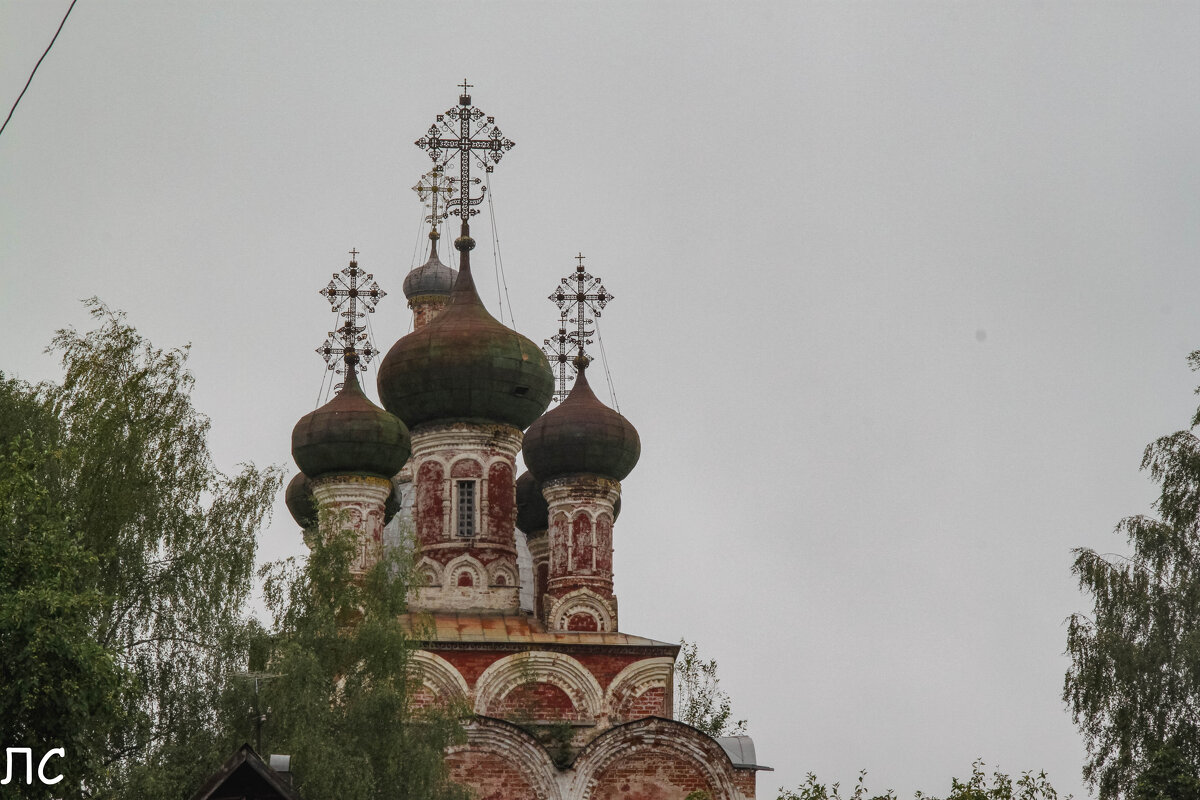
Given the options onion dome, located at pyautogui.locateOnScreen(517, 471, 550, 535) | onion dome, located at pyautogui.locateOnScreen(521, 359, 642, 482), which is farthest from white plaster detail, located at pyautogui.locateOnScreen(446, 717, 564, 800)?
onion dome, located at pyautogui.locateOnScreen(517, 471, 550, 535)

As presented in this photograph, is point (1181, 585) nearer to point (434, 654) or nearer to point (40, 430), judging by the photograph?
point (434, 654)

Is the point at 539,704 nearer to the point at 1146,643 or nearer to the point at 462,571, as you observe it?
the point at 462,571

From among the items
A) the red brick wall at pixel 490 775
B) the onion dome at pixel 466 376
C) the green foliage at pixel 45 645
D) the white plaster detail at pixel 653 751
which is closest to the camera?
the green foliage at pixel 45 645

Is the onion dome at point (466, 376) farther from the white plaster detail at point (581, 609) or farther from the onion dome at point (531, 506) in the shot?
the white plaster detail at point (581, 609)

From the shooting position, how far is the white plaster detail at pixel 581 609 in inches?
979

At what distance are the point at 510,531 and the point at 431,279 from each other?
1124 centimetres

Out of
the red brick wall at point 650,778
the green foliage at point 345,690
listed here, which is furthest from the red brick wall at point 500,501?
the green foliage at point 345,690

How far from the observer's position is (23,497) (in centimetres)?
1529

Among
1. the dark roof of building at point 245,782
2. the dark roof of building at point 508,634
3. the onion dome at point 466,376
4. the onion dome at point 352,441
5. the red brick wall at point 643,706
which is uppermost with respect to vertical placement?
the onion dome at point 466,376

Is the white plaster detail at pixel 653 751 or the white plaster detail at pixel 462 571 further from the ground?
the white plaster detail at pixel 462 571

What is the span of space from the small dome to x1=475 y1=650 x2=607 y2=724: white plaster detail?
12.8m

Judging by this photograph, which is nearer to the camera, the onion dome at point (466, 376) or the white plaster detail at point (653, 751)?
the white plaster detail at point (653, 751)

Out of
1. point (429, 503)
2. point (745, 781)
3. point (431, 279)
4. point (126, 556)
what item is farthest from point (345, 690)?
point (431, 279)

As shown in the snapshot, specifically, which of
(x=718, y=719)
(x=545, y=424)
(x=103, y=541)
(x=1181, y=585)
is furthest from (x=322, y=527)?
(x=718, y=719)
